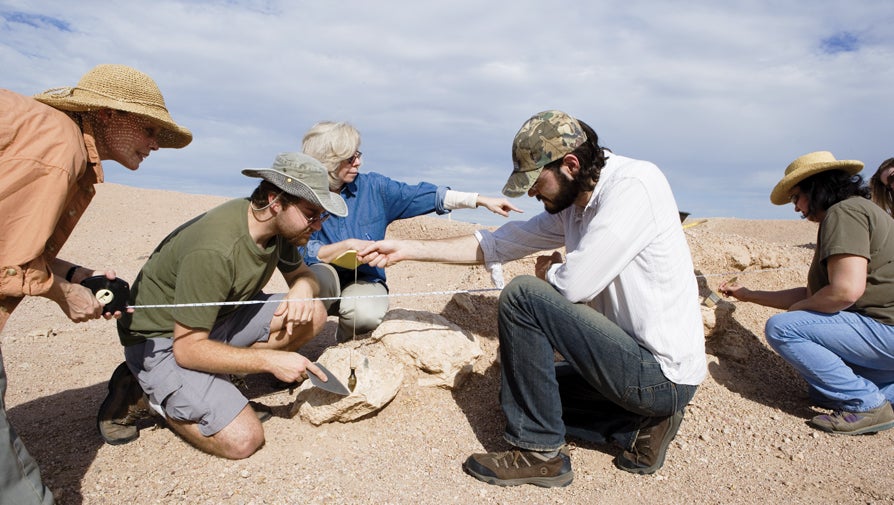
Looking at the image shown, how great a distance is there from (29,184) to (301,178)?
112 cm

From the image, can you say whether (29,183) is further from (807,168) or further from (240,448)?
(807,168)

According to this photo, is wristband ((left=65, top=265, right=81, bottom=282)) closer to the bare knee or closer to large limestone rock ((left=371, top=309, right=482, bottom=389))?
the bare knee

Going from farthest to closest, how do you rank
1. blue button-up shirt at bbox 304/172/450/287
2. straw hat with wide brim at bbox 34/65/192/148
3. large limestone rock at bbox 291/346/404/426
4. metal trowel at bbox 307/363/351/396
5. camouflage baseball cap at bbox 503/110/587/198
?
blue button-up shirt at bbox 304/172/450/287, large limestone rock at bbox 291/346/404/426, metal trowel at bbox 307/363/351/396, camouflage baseball cap at bbox 503/110/587/198, straw hat with wide brim at bbox 34/65/192/148

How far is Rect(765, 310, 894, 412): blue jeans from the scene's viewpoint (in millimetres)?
3477

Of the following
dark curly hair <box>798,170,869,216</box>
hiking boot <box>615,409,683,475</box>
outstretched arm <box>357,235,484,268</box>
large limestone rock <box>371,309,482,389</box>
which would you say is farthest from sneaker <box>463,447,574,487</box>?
dark curly hair <box>798,170,869,216</box>

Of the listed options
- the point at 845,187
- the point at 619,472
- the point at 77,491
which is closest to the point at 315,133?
the point at 77,491

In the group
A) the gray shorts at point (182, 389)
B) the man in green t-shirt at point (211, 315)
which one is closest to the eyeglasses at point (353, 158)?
the man in green t-shirt at point (211, 315)

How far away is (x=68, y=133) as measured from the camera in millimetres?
2293

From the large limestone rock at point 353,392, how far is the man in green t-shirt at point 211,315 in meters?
0.30

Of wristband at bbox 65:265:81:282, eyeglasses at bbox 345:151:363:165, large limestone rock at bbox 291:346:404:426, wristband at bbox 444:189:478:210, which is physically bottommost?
large limestone rock at bbox 291:346:404:426

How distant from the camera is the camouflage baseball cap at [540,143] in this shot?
9.30 ft

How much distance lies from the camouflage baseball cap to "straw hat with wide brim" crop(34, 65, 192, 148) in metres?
1.63

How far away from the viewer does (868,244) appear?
3318 millimetres

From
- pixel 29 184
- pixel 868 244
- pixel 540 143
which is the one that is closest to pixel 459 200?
pixel 540 143
